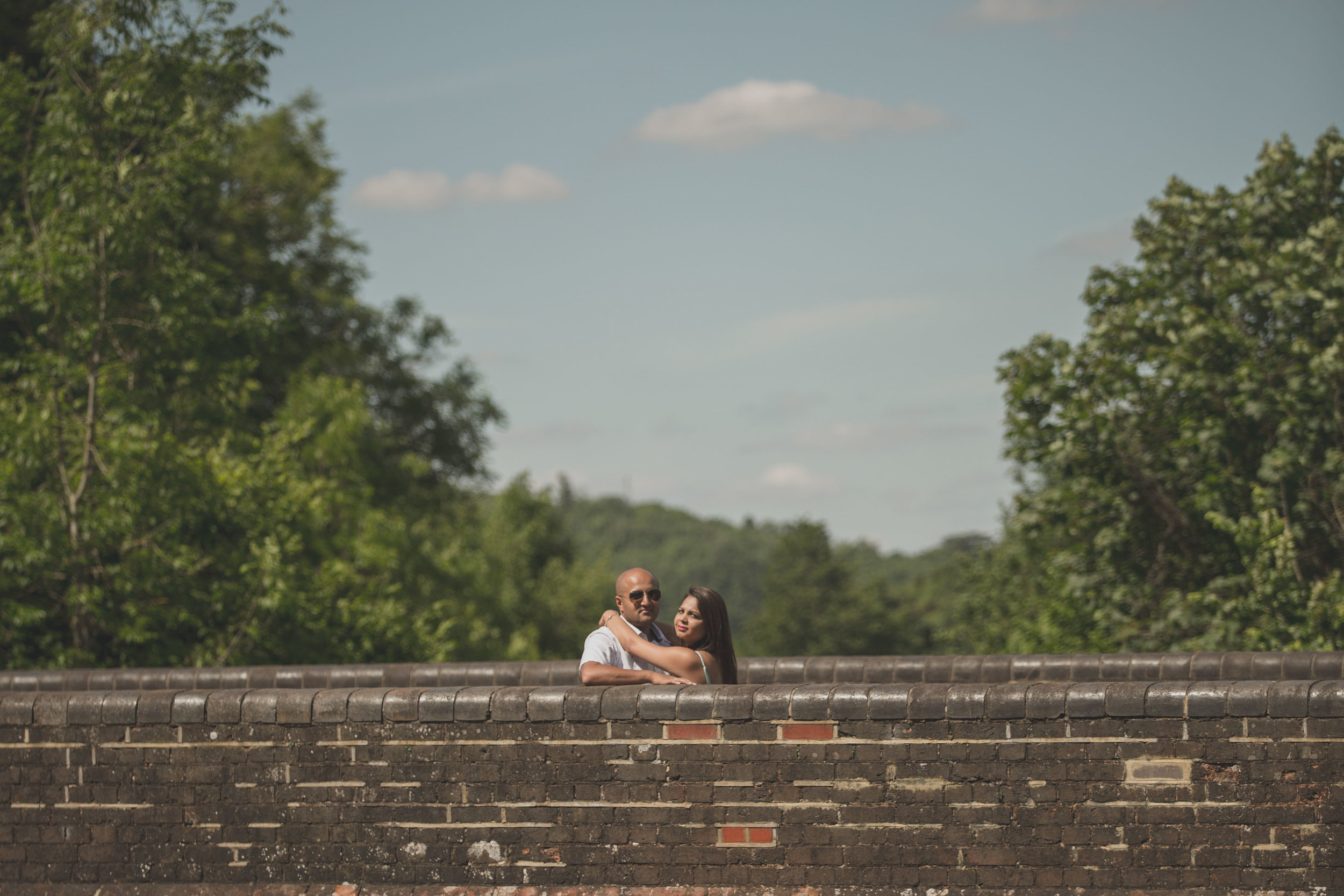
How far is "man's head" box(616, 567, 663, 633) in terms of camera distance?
5547 millimetres

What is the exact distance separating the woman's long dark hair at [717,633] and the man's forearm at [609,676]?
1.05 ft

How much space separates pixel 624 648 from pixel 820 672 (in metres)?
2.21

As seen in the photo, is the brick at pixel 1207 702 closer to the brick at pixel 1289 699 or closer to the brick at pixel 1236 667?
the brick at pixel 1289 699

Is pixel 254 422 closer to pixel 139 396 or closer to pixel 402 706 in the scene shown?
pixel 139 396

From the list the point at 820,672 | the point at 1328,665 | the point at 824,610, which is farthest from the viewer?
the point at 824,610

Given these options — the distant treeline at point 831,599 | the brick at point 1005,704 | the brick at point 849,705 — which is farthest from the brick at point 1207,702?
the distant treeline at point 831,599

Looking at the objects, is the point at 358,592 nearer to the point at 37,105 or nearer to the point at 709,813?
the point at 37,105

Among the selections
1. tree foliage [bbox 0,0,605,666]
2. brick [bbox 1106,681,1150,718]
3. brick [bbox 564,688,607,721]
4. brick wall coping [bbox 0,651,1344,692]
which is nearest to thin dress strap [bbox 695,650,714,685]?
brick [bbox 564,688,607,721]

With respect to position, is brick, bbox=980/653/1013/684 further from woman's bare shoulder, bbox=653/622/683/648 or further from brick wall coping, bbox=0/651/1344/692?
woman's bare shoulder, bbox=653/622/683/648

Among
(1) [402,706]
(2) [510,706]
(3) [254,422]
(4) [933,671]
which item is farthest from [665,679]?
(3) [254,422]

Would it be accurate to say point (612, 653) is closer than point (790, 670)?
Yes

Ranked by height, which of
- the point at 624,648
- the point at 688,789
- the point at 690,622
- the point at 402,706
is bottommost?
the point at 688,789

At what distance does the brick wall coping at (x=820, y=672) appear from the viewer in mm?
6844

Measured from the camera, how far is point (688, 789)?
5.10 meters
